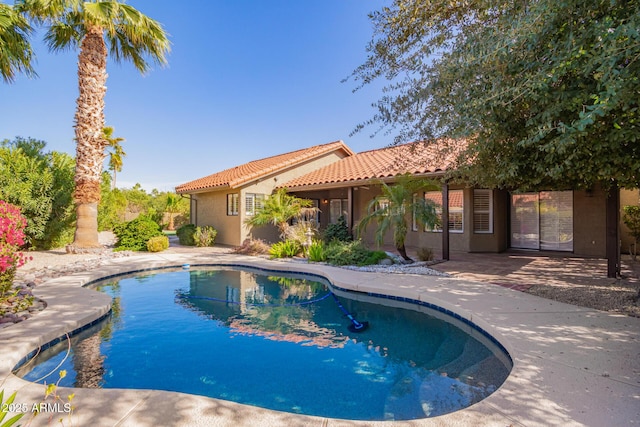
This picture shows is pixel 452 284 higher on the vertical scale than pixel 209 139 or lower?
lower

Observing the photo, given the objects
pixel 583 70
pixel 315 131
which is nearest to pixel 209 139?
pixel 315 131

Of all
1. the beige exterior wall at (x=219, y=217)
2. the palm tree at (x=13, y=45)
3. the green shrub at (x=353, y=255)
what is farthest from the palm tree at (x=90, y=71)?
the green shrub at (x=353, y=255)

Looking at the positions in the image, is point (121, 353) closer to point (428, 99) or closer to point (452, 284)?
point (428, 99)

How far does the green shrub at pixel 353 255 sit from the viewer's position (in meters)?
11.6

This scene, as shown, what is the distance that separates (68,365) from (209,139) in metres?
23.5

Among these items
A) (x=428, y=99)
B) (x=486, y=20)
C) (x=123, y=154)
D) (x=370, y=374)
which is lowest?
(x=370, y=374)

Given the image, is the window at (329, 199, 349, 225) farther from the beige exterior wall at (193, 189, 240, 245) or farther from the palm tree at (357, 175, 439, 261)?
the palm tree at (357, 175, 439, 261)

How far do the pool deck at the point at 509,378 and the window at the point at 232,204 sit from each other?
10.9 metres

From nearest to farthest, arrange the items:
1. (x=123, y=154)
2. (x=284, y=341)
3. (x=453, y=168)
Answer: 1. (x=284, y=341)
2. (x=453, y=168)
3. (x=123, y=154)

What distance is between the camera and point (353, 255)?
1182 centimetres

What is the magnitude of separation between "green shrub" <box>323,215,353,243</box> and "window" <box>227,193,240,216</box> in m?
5.52

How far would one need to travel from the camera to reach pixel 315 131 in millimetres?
25656

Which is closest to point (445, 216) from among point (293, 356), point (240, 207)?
point (293, 356)

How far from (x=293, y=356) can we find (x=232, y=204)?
14.3 m
